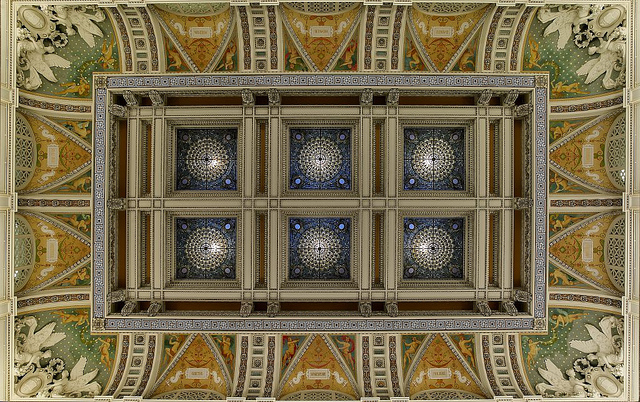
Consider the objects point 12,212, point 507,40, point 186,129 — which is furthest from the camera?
point 186,129

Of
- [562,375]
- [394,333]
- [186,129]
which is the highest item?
[186,129]

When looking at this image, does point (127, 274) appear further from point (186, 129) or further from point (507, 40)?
point (507, 40)

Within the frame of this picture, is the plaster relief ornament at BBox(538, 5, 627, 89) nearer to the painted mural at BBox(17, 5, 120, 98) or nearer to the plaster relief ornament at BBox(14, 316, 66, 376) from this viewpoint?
the painted mural at BBox(17, 5, 120, 98)

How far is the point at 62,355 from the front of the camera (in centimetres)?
861

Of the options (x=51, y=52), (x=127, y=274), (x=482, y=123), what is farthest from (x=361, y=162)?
(x=51, y=52)

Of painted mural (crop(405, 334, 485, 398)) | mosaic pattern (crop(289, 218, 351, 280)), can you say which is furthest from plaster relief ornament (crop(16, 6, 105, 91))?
painted mural (crop(405, 334, 485, 398))

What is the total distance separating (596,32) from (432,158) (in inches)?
171

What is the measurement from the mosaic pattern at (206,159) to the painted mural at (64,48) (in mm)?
2287

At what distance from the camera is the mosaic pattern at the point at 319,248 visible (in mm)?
9164

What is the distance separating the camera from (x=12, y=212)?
7.84 m

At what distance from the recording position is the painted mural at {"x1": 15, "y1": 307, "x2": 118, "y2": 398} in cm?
816

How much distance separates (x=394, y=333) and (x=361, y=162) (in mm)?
4016

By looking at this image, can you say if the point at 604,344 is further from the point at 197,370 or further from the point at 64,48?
the point at 64,48

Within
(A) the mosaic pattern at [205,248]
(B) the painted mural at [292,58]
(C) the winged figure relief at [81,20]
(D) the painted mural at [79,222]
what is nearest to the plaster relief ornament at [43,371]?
(D) the painted mural at [79,222]
